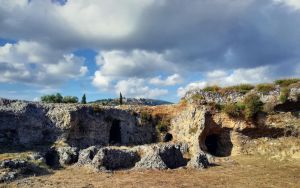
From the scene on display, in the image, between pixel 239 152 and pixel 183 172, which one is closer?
pixel 183 172

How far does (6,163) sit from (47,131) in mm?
9051

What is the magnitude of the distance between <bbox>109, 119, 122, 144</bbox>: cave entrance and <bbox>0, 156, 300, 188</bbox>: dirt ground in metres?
10.9

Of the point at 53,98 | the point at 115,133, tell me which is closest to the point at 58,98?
the point at 53,98

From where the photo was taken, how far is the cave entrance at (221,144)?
32312 mm

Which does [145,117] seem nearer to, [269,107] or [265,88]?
[265,88]

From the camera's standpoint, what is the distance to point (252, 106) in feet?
102

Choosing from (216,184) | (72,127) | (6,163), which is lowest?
(216,184)

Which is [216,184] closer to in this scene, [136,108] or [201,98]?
[201,98]

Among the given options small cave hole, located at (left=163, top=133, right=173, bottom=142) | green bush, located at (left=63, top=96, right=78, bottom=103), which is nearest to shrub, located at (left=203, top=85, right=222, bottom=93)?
small cave hole, located at (left=163, top=133, right=173, bottom=142)

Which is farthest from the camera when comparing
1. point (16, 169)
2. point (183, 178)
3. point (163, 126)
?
point (163, 126)

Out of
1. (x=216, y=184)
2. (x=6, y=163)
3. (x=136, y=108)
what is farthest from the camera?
(x=136, y=108)

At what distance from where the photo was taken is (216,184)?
20641 mm

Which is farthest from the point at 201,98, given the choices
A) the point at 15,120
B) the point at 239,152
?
the point at 15,120

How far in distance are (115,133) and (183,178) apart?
1514 centimetres
